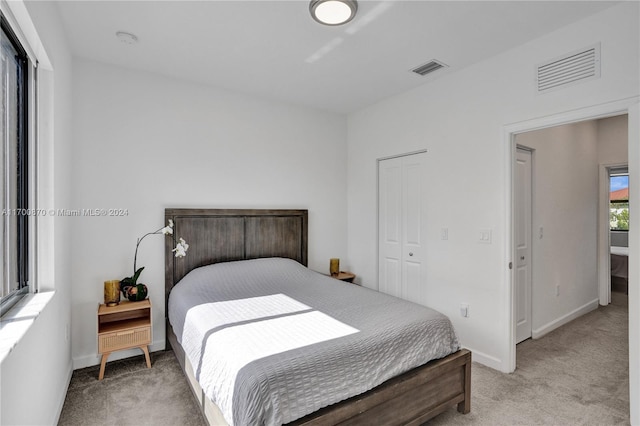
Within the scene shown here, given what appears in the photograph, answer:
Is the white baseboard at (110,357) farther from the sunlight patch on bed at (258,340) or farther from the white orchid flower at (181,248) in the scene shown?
the sunlight patch on bed at (258,340)

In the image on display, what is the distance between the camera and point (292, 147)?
391cm

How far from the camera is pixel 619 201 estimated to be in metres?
6.41

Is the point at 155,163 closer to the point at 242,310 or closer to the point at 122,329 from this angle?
the point at 122,329

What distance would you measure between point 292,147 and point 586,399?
3401mm

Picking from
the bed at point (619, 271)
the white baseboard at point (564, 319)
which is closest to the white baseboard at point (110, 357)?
the white baseboard at point (564, 319)

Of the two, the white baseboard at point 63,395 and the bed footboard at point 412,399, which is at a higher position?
the bed footboard at point 412,399

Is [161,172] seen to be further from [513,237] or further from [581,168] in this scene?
[581,168]

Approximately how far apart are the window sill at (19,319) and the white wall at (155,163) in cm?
107

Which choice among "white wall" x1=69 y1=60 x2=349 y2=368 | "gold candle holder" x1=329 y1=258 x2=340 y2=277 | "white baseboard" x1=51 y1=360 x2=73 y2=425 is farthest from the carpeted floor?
"gold candle holder" x1=329 y1=258 x2=340 y2=277

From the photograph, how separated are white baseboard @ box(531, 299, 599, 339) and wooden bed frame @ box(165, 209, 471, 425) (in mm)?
1860

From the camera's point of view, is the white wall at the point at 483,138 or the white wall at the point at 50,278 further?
the white wall at the point at 483,138

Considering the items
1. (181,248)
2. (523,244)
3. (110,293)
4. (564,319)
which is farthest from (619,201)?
(110,293)

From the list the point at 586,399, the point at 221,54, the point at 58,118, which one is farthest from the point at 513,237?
the point at 58,118

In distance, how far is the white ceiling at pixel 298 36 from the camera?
210 cm
